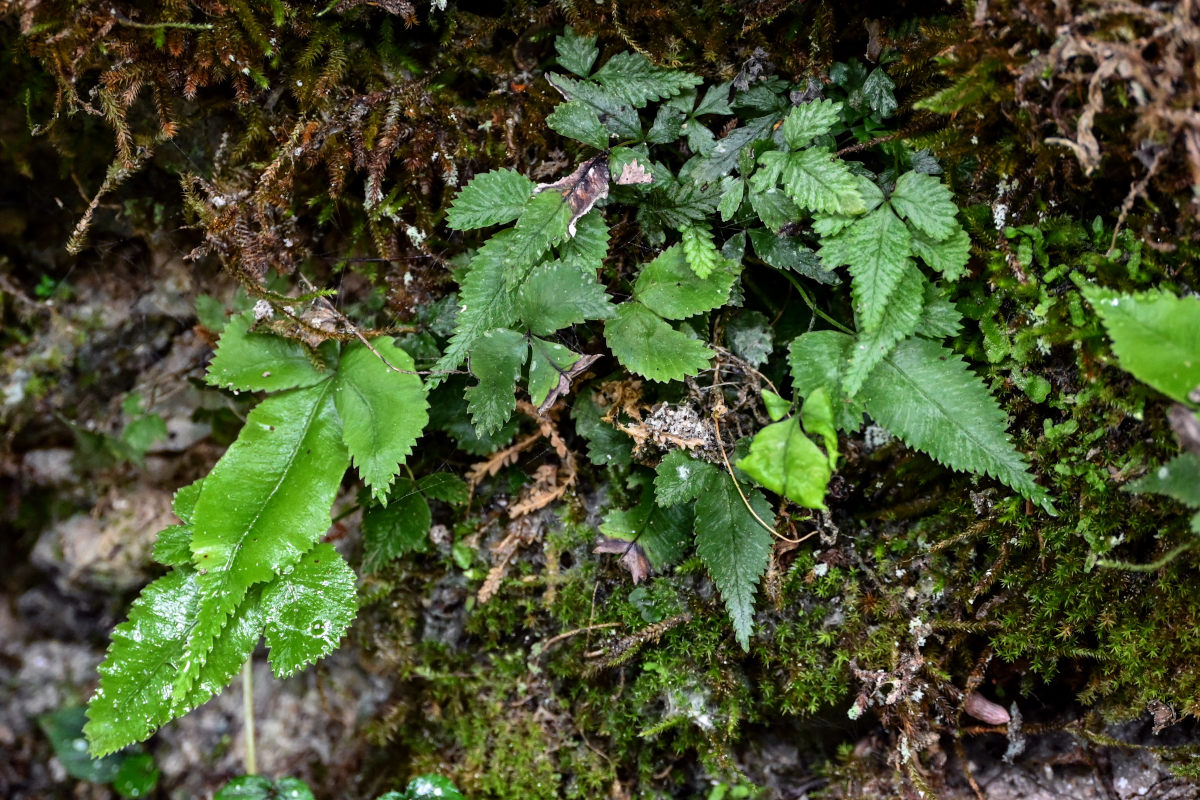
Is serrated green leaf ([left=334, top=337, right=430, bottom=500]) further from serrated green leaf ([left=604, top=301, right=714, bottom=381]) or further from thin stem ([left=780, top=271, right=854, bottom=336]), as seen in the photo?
thin stem ([left=780, top=271, right=854, bottom=336])

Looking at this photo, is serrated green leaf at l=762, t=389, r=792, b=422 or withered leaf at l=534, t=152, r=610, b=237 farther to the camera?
withered leaf at l=534, t=152, r=610, b=237

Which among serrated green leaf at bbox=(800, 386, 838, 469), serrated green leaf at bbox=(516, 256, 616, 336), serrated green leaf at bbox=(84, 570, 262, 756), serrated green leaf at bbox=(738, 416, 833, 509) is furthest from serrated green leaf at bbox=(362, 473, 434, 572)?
serrated green leaf at bbox=(800, 386, 838, 469)

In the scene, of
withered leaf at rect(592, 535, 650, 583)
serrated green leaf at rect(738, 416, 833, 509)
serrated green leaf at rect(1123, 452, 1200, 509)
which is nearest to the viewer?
serrated green leaf at rect(1123, 452, 1200, 509)

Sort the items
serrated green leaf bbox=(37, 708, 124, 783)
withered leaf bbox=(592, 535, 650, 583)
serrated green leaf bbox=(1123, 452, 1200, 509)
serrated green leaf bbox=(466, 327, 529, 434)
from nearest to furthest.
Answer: serrated green leaf bbox=(1123, 452, 1200, 509) < serrated green leaf bbox=(466, 327, 529, 434) < withered leaf bbox=(592, 535, 650, 583) < serrated green leaf bbox=(37, 708, 124, 783)

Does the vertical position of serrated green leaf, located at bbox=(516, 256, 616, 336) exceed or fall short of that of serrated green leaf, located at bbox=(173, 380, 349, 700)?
it exceeds it

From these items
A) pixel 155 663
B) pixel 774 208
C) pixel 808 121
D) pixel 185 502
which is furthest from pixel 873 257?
pixel 155 663

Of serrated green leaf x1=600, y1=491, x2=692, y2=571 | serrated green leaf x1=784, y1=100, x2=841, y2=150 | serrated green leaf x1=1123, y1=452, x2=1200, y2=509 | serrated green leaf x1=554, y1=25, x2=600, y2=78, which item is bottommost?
serrated green leaf x1=600, y1=491, x2=692, y2=571
